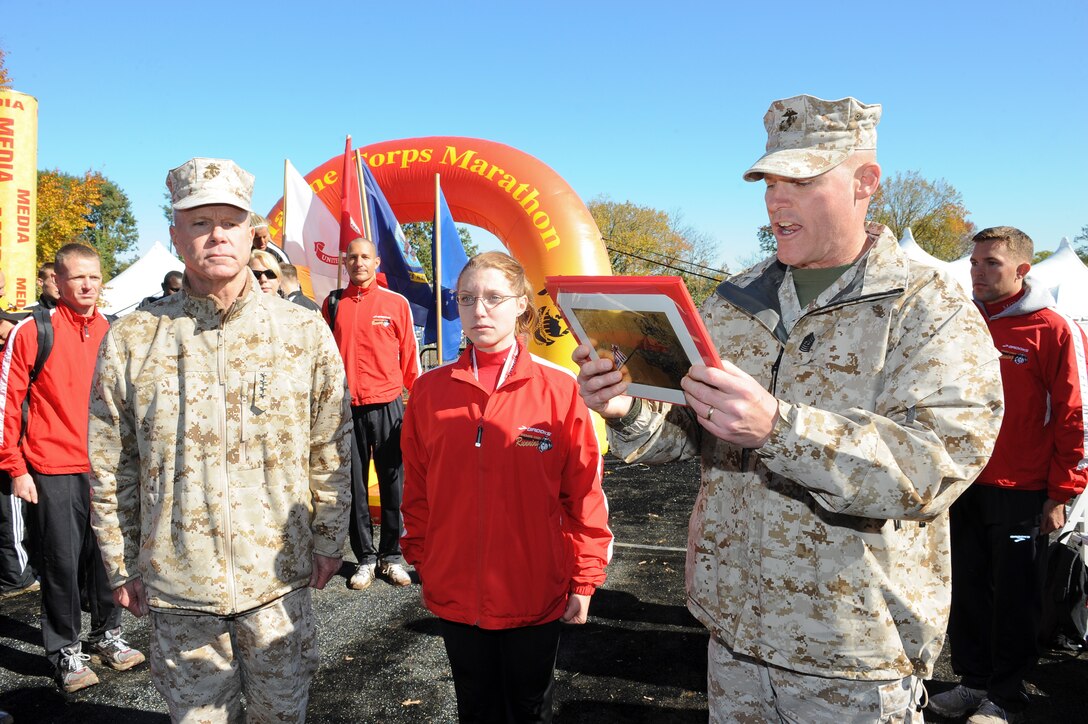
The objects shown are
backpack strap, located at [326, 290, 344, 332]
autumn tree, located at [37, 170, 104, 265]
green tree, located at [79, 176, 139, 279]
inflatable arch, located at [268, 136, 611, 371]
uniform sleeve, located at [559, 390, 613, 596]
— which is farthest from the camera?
green tree, located at [79, 176, 139, 279]

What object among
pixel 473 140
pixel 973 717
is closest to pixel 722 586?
pixel 973 717

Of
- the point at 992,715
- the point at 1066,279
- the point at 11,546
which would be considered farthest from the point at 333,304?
the point at 1066,279

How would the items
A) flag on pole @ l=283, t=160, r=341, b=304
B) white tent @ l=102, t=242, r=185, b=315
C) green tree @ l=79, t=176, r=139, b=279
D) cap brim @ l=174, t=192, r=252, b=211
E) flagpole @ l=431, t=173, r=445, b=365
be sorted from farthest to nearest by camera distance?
green tree @ l=79, t=176, r=139, b=279 → white tent @ l=102, t=242, r=185, b=315 → flag on pole @ l=283, t=160, r=341, b=304 → flagpole @ l=431, t=173, r=445, b=365 → cap brim @ l=174, t=192, r=252, b=211

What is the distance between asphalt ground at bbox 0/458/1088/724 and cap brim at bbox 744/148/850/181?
2.77m

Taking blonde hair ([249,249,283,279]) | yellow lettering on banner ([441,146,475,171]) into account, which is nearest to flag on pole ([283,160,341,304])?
blonde hair ([249,249,283,279])

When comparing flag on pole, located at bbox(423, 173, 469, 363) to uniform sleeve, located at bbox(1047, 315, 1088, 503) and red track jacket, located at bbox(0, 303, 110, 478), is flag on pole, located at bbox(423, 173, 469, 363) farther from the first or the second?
uniform sleeve, located at bbox(1047, 315, 1088, 503)

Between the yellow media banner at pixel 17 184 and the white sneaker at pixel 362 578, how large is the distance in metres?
7.93

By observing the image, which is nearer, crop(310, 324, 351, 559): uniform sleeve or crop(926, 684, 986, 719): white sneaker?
crop(310, 324, 351, 559): uniform sleeve

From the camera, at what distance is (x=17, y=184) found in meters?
9.63

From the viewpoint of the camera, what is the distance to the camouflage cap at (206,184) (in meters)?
2.17

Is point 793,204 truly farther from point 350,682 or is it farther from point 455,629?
point 350,682

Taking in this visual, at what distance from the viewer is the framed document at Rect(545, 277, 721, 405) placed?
1371 mm

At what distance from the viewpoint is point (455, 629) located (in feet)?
7.81

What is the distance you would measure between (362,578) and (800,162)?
4.42m
